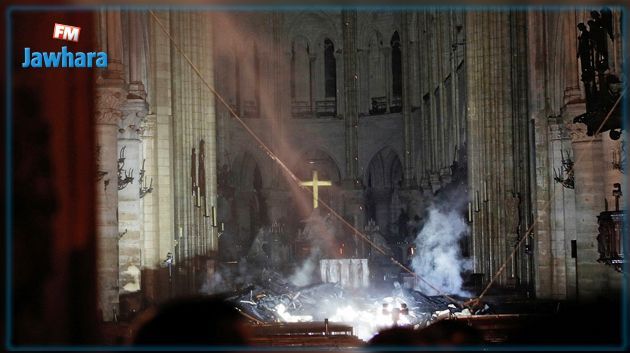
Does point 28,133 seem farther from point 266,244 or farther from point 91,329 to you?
point 266,244

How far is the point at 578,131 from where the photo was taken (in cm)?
1678

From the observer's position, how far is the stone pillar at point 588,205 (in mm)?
16484

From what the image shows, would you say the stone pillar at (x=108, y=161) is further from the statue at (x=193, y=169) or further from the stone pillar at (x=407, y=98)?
the stone pillar at (x=407, y=98)

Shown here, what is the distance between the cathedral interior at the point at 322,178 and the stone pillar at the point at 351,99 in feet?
0.30

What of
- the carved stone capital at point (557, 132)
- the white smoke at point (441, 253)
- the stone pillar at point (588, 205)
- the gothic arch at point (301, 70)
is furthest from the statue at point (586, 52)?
the gothic arch at point (301, 70)

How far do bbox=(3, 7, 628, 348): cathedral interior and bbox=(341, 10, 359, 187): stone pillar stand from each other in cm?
9

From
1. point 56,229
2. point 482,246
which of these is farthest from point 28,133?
point 482,246

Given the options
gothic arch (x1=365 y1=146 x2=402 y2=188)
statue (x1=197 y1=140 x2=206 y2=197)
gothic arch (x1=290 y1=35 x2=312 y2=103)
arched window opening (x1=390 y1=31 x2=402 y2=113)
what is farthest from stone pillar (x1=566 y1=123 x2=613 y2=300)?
gothic arch (x1=290 y1=35 x2=312 y2=103)

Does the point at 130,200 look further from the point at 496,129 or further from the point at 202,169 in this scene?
the point at 496,129

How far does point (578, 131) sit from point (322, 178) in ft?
87.3

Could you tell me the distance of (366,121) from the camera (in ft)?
139

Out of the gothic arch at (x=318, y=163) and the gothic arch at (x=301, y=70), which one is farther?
the gothic arch at (x=301, y=70)

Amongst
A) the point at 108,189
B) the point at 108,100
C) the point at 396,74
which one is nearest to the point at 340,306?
the point at 108,189

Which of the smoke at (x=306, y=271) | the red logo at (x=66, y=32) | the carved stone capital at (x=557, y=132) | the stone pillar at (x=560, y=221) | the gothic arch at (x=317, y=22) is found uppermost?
the gothic arch at (x=317, y=22)
